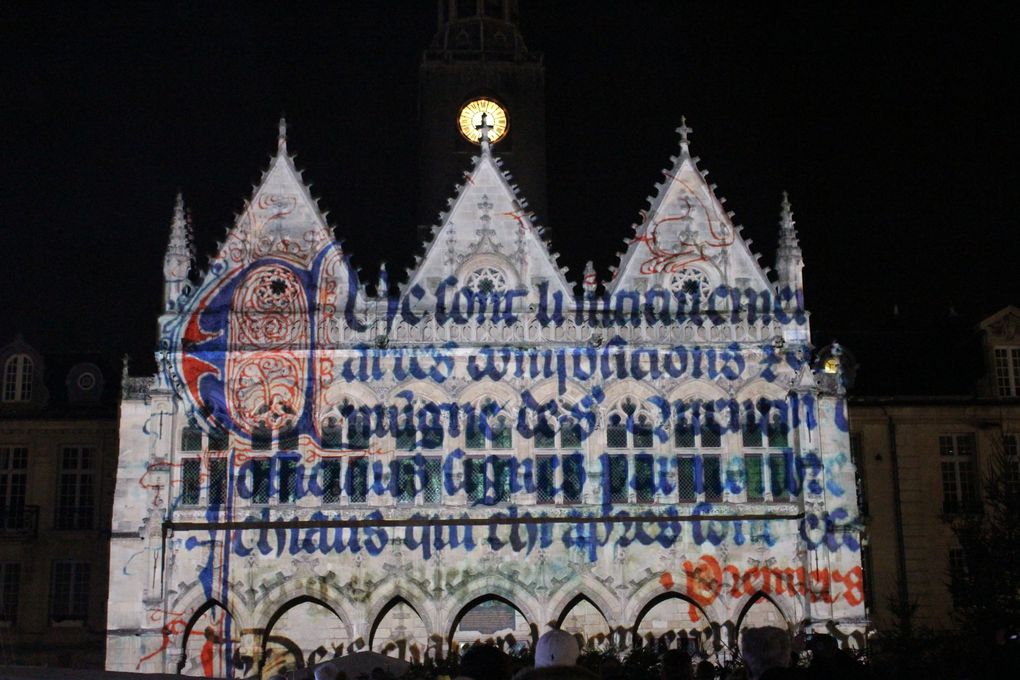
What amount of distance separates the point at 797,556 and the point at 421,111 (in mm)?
19068

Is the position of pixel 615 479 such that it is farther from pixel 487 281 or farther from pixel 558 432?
pixel 487 281

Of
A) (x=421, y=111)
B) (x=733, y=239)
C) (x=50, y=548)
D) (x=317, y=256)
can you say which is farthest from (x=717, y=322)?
(x=50, y=548)

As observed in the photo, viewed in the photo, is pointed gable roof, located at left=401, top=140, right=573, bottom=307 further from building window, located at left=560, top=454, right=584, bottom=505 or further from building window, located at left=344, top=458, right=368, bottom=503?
building window, located at left=344, top=458, right=368, bottom=503

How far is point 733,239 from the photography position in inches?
1403

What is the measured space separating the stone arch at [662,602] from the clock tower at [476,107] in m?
14.4

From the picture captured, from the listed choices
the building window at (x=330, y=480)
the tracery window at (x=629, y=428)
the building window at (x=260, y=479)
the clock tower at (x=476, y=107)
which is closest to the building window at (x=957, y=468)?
the tracery window at (x=629, y=428)

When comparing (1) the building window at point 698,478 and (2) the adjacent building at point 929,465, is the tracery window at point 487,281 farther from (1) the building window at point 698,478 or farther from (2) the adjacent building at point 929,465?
(2) the adjacent building at point 929,465

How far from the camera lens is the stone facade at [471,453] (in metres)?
32.5

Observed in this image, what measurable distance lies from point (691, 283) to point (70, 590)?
65.7 ft

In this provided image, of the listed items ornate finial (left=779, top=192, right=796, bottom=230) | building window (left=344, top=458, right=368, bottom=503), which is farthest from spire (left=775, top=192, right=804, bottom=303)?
building window (left=344, top=458, right=368, bottom=503)

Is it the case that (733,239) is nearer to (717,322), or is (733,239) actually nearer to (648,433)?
(717,322)

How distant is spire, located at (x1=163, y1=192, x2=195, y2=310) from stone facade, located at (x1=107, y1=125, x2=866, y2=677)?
61 millimetres

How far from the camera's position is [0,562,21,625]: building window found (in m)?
38.1

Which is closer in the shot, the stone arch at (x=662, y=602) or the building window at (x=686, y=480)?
the stone arch at (x=662, y=602)
